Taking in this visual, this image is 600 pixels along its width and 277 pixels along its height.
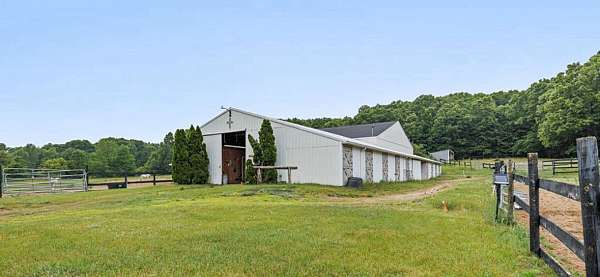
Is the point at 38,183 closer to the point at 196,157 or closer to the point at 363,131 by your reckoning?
the point at 196,157

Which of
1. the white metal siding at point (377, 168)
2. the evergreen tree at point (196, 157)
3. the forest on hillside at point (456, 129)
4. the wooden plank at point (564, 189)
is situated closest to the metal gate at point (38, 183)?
the evergreen tree at point (196, 157)

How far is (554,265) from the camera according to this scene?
422 cm

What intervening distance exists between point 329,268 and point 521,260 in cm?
233

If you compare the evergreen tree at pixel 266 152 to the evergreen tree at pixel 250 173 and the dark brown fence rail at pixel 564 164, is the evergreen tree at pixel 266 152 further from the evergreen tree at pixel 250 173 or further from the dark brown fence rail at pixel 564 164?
the dark brown fence rail at pixel 564 164

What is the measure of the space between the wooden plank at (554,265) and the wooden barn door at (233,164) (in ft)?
70.8

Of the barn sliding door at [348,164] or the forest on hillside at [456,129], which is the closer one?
the barn sliding door at [348,164]

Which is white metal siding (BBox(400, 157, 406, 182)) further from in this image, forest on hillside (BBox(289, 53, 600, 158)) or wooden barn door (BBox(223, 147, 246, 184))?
forest on hillside (BBox(289, 53, 600, 158))

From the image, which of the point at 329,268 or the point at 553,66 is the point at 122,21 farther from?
the point at 553,66

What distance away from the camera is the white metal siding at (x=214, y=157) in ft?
81.8

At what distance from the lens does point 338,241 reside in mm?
5770

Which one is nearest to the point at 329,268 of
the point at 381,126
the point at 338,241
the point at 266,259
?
the point at 266,259

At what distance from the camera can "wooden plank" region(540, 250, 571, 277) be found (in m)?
3.80

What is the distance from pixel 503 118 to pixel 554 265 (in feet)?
251

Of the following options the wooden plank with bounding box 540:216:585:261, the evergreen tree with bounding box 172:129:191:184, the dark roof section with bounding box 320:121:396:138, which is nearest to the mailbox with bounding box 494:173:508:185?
the wooden plank with bounding box 540:216:585:261
